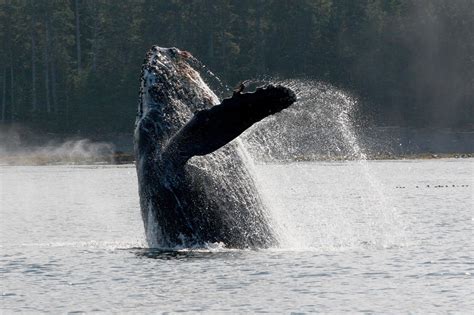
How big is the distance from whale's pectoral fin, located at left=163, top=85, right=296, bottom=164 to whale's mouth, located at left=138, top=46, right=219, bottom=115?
1.66m

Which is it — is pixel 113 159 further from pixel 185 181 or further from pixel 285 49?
pixel 185 181

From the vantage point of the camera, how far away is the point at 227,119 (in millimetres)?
20359

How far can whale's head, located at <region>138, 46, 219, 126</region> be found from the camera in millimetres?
23375

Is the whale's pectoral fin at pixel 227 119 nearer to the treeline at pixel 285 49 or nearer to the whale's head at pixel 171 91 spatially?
the whale's head at pixel 171 91

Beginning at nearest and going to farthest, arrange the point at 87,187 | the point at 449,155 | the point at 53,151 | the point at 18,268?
the point at 18,268
the point at 87,187
the point at 449,155
the point at 53,151

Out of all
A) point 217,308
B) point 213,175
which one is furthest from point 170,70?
point 217,308

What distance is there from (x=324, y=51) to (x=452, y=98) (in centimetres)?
1392

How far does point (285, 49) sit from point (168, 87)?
323 ft

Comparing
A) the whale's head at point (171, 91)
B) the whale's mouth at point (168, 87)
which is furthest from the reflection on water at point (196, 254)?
the whale's mouth at point (168, 87)

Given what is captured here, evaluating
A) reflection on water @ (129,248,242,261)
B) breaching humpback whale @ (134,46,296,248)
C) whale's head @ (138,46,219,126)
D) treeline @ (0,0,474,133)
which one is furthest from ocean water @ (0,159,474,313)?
treeline @ (0,0,474,133)

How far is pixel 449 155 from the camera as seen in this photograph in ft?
344

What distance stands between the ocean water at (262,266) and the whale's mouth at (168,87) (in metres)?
1.95

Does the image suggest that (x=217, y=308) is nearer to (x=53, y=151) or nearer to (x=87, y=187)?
(x=87, y=187)

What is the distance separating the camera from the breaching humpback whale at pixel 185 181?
894 inches
